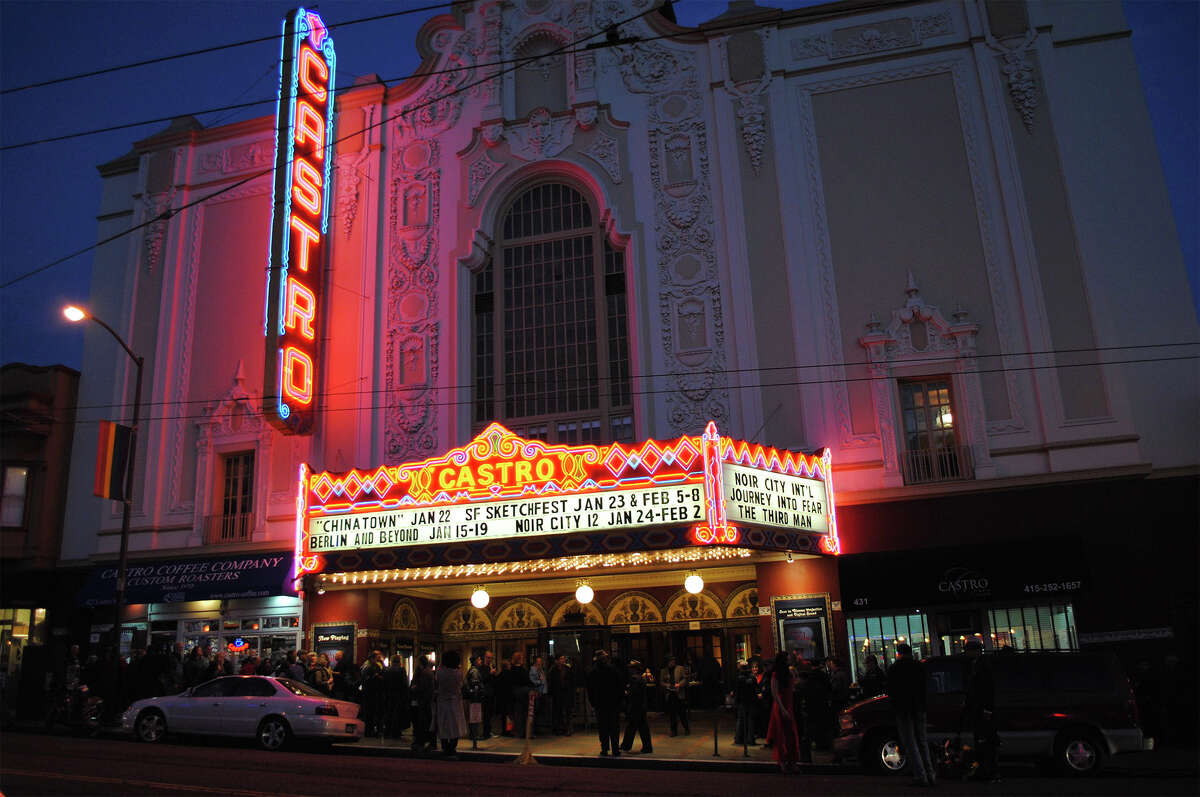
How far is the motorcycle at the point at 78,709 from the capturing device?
19.6 metres

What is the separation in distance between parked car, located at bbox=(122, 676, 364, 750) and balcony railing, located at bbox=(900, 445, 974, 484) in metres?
12.0

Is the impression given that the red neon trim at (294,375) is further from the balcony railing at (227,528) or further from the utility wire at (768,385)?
the balcony railing at (227,528)

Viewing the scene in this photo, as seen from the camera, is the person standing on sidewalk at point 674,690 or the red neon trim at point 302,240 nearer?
the person standing on sidewalk at point 674,690

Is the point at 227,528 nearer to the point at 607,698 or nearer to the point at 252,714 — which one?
the point at 252,714

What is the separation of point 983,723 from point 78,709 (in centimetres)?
1765

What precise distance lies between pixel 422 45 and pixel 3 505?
1628 centimetres

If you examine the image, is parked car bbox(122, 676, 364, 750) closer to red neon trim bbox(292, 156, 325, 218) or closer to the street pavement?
the street pavement

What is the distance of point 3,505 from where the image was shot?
25016mm

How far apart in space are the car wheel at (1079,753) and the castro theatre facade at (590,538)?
6.22 meters

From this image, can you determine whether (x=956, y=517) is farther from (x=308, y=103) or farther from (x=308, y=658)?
(x=308, y=103)

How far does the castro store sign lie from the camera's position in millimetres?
18062

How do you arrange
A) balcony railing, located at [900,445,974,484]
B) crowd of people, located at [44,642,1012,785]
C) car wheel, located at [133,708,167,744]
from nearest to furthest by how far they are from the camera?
crowd of people, located at [44,642,1012,785], car wheel, located at [133,708,167,744], balcony railing, located at [900,445,974,484]

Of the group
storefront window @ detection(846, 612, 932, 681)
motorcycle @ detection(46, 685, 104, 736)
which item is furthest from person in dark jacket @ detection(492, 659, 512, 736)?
motorcycle @ detection(46, 685, 104, 736)

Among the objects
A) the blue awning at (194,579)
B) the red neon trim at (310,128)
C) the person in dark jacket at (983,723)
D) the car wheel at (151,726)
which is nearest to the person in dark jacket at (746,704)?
the person in dark jacket at (983,723)
